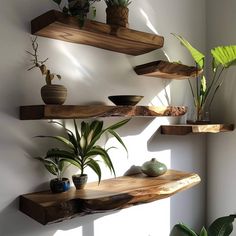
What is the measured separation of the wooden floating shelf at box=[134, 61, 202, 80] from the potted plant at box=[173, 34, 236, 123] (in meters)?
0.10

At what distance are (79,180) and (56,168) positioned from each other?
0.13 m

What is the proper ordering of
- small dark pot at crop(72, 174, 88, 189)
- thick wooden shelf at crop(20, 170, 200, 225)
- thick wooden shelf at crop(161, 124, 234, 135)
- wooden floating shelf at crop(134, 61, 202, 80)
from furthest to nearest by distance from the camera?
1. thick wooden shelf at crop(161, 124, 234, 135)
2. wooden floating shelf at crop(134, 61, 202, 80)
3. small dark pot at crop(72, 174, 88, 189)
4. thick wooden shelf at crop(20, 170, 200, 225)

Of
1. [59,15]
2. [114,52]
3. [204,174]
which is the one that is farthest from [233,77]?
[59,15]

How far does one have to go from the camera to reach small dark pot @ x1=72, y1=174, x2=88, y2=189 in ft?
4.50

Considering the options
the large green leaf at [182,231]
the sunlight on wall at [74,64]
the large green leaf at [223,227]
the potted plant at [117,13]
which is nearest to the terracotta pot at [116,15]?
the potted plant at [117,13]

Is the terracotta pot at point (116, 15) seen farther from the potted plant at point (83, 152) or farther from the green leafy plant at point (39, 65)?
the potted plant at point (83, 152)

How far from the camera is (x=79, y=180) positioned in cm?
137

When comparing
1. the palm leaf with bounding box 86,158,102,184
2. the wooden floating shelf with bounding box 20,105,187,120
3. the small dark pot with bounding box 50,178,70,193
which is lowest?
the small dark pot with bounding box 50,178,70,193

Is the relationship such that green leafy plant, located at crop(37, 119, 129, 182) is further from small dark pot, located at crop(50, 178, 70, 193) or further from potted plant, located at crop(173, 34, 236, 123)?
potted plant, located at crop(173, 34, 236, 123)

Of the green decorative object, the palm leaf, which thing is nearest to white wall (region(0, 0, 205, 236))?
the green decorative object

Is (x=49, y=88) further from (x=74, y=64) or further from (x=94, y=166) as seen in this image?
(x=94, y=166)

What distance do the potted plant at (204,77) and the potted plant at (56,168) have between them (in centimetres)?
109

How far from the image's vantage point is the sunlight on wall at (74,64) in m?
1.42

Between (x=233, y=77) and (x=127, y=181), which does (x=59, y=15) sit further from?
(x=233, y=77)
